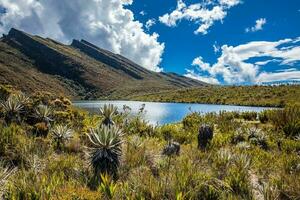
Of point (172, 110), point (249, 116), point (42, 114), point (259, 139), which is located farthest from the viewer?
point (172, 110)

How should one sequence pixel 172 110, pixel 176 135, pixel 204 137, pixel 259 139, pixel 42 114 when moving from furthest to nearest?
pixel 172 110
pixel 176 135
pixel 42 114
pixel 259 139
pixel 204 137

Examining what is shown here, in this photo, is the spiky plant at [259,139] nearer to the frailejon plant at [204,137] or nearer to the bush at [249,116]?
the frailejon plant at [204,137]

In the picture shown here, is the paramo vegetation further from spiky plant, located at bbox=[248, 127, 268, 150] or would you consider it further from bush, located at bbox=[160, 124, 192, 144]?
bush, located at bbox=[160, 124, 192, 144]

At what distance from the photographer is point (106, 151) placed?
1005cm

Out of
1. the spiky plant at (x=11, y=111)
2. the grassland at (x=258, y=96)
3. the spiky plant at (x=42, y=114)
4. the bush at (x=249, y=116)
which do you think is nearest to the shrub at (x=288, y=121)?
the bush at (x=249, y=116)

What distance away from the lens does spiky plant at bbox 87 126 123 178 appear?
980cm

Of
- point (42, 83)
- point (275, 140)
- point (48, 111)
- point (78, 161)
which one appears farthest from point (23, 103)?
point (42, 83)

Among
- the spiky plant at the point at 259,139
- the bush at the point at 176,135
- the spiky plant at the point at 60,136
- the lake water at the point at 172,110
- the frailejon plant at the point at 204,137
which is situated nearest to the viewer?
the spiky plant at the point at 60,136

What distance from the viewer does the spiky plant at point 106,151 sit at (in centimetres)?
980

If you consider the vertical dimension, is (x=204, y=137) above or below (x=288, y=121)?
below

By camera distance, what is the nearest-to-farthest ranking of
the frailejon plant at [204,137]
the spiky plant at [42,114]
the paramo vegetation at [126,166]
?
the paramo vegetation at [126,166] → the frailejon plant at [204,137] → the spiky plant at [42,114]

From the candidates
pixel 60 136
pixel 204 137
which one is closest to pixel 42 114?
pixel 60 136

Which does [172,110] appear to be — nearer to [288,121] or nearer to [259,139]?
[288,121]

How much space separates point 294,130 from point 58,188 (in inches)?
542
